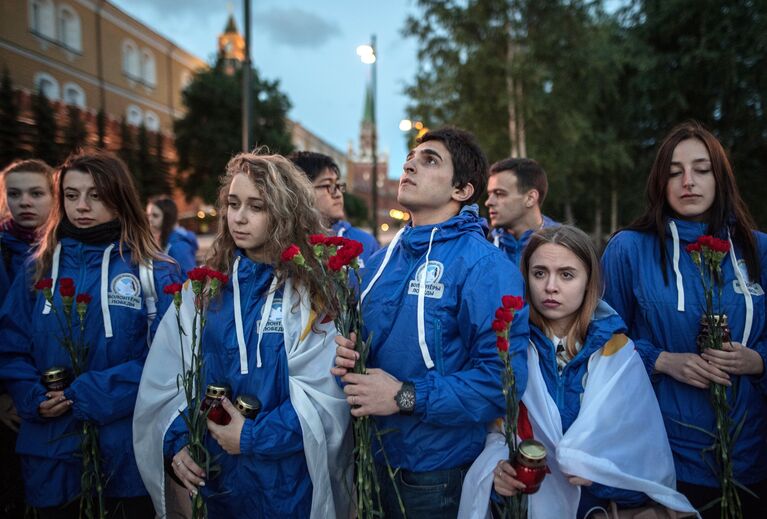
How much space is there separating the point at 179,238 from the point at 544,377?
19.4 feet

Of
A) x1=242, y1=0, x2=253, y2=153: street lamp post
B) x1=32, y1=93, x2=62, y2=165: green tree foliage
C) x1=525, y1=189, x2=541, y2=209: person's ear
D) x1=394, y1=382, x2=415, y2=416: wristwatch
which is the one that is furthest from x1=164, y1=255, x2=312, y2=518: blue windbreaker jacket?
x1=32, y1=93, x2=62, y2=165: green tree foliage

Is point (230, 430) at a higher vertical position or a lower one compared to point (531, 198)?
lower

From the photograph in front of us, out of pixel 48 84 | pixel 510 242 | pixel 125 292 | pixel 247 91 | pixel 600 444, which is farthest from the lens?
pixel 48 84

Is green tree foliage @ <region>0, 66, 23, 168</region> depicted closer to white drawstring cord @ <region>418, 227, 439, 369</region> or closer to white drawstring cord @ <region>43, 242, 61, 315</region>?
white drawstring cord @ <region>43, 242, 61, 315</region>

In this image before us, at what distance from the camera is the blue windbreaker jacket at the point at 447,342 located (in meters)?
1.91

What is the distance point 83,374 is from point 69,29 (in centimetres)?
3186

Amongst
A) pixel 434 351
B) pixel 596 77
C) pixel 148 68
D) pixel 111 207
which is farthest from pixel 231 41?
pixel 434 351

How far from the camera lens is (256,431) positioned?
2.05m

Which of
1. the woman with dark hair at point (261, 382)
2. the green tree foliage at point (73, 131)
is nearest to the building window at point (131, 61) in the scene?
the green tree foliage at point (73, 131)

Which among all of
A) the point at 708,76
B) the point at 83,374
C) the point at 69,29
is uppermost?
the point at 69,29

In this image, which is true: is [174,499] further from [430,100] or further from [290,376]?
[430,100]

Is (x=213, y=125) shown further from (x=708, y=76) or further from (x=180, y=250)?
(x=180, y=250)

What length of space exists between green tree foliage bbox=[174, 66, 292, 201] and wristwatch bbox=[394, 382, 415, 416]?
2923cm

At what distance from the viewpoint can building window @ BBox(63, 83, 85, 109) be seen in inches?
1054
